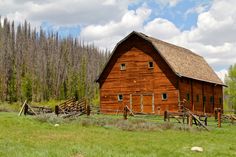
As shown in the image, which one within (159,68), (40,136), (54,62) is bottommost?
(40,136)

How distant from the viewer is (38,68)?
89.9 meters

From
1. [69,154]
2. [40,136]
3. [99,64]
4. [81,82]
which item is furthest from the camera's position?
[99,64]

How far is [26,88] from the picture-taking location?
75125 millimetres

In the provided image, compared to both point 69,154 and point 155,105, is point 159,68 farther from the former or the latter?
point 69,154

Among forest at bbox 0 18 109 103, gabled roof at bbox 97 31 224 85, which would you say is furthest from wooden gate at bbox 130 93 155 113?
forest at bbox 0 18 109 103

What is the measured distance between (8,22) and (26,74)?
72.6 feet

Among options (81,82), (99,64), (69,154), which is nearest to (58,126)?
(69,154)

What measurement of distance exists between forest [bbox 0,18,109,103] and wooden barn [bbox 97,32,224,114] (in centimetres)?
3706

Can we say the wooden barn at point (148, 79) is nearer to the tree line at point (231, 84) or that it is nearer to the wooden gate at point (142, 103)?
the wooden gate at point (142, 103)

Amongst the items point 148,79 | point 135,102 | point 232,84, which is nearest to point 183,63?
point 148,79

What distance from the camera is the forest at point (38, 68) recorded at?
79.7 meters

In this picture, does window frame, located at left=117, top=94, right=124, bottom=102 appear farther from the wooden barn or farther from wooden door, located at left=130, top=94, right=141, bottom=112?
wooden door, located at left=130, top=94, right=141, bottom=112

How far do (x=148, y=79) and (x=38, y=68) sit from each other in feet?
180

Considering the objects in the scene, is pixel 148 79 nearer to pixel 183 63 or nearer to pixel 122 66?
pixel 122 66
